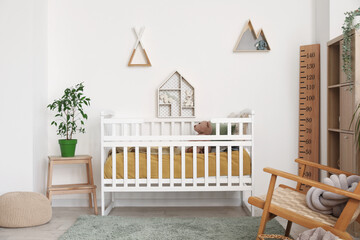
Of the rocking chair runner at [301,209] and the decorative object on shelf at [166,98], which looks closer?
the rocking chair runner at [301,209]

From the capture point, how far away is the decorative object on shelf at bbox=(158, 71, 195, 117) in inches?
135

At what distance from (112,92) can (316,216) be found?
2122 millimetres

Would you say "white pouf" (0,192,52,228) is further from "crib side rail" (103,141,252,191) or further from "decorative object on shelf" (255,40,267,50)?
"decorative object on shelf" (255,40,267,50)

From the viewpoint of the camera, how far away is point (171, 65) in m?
3.47

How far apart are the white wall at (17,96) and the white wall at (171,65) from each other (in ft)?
1.13

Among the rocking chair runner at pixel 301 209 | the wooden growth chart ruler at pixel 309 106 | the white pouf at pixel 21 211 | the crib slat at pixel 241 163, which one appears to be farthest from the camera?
the wooden growth chart ruler at pixel 309 106

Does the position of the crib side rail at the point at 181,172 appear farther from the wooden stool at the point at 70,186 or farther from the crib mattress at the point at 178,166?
the wooden stool at the point at 70,186

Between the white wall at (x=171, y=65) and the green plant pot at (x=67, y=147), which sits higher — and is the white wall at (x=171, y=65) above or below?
above

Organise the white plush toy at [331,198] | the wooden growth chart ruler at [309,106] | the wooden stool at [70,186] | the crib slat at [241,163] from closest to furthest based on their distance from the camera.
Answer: the white plush toy at [331,198]
the crib slat at [241,163]
the wooden stool at [70,186]
the wooden growth chart ruler at [309,106]

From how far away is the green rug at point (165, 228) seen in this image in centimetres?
251

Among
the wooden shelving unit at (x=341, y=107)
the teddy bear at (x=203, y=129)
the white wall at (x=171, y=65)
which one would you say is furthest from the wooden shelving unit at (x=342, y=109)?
the teddy bear at (x=203, y=129)

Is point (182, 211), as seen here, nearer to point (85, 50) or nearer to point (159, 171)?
point (159, 171)

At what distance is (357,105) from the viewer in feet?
8.32

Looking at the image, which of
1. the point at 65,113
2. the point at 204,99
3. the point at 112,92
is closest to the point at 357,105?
the point at 204,99
